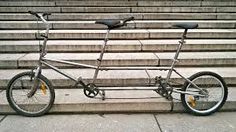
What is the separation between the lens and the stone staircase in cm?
386

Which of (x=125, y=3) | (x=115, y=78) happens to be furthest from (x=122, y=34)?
(x=115, y=78)

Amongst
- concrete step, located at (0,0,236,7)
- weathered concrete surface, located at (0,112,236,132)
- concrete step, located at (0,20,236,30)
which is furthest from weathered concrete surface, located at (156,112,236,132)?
concrete step, located at (0,0,236,7)

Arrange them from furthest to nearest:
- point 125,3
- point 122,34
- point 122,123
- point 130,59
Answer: point 125,3
point 122,34
point 130,59
point 122,123

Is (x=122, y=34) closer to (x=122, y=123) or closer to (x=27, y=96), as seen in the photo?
(x=122, y=123)

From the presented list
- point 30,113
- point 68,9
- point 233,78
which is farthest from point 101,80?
point 68,9

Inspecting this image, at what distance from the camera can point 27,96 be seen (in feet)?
11.6

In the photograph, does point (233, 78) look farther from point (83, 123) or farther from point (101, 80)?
point (83, 123)

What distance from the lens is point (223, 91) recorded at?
11.8ft

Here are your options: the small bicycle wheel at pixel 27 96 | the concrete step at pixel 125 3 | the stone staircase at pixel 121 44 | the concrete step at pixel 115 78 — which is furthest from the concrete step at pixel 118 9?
the small bicycle wheel at pixel 27 96

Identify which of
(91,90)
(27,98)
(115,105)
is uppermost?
(91,90)

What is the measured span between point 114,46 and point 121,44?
0.16 metres

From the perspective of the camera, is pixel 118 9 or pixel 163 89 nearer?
pixel 163 89

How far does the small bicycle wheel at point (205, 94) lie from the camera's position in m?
3.56

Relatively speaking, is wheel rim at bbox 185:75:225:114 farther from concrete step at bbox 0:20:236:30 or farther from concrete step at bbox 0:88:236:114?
concrete step at bbox 0:20:236:30
